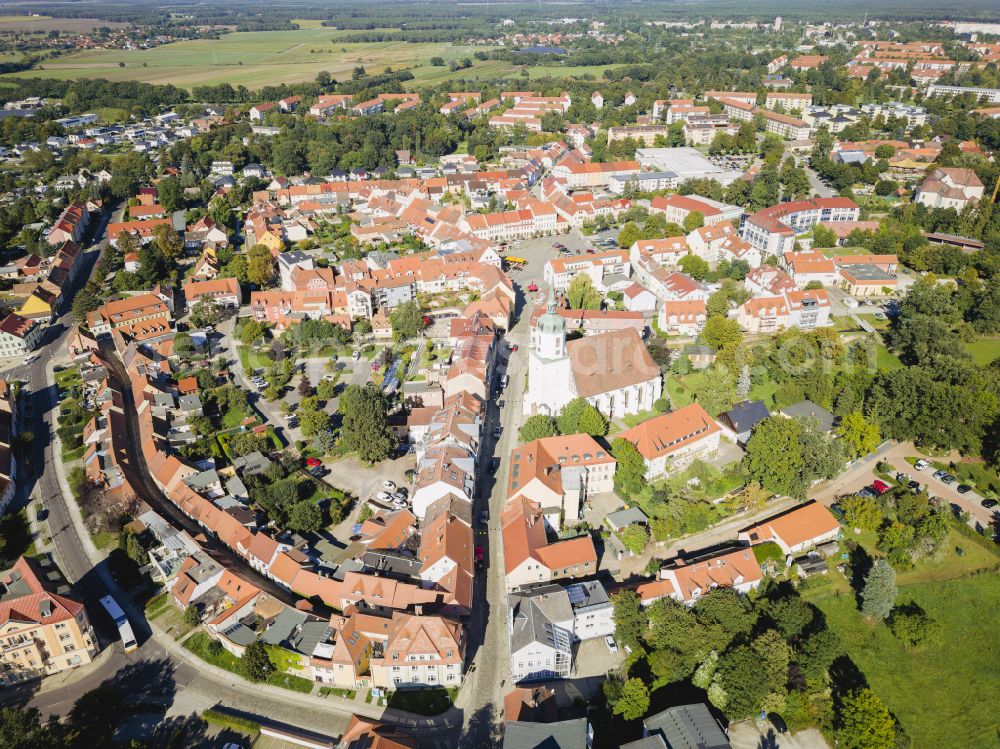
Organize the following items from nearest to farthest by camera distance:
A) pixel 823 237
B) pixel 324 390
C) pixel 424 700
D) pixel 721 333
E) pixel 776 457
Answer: pixel 424 700
pixel 776 457
pixel 324 390
pixel 721 333
pixel 823 237

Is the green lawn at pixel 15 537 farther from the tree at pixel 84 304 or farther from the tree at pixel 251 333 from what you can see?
the tree at pixel 84 304

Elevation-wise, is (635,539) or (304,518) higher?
(304,518)

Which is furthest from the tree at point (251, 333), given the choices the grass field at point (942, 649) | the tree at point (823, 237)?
the tree at point (823, 237)

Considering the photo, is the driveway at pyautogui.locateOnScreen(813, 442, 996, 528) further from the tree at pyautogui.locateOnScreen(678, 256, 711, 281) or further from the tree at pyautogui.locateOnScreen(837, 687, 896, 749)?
the tree at pyautogui.locateOnScreen(678, 256, 711, 281)

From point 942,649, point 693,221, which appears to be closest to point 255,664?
point 942,649

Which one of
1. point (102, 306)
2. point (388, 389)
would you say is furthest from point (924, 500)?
point (102, 306)

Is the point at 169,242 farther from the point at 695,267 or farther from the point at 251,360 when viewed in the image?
the point at 695,267

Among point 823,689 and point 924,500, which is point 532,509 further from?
point 924,500
